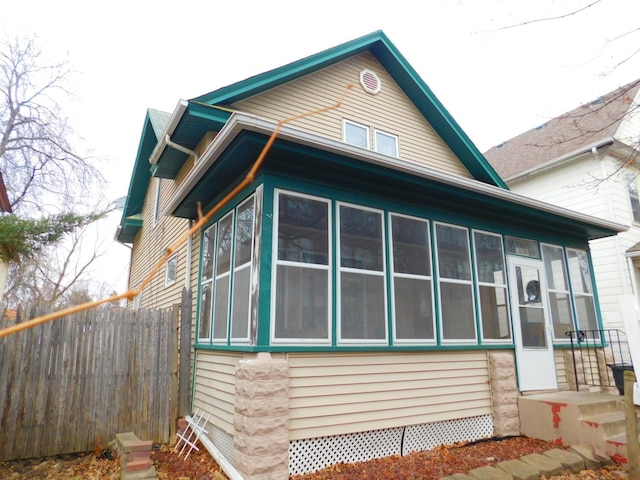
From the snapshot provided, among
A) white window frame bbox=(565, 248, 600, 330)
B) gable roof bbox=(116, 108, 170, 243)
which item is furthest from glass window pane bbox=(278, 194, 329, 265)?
white window frame bbox=(565, 248, 600, 330)

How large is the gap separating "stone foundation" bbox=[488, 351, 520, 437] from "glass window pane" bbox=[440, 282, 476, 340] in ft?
1.73

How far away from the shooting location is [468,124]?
32.1ft

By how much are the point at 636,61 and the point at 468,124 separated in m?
5.88

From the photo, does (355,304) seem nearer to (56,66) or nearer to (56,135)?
(56,135)

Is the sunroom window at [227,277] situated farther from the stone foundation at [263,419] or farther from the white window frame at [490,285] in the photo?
the white window frame at [490,285]

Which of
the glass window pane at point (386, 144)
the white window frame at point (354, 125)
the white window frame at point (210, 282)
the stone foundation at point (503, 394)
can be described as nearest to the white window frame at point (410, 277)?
the stone foundation at point (503, 394)

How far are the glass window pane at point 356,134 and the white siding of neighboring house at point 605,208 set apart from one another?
5.20 m

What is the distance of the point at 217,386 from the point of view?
5.13 metres

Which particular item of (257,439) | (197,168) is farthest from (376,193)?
(257,439)

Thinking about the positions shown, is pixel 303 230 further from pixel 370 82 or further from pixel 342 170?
pixel 370 82

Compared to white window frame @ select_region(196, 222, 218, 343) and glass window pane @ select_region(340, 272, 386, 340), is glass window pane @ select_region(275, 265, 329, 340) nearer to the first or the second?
glass window pane @ select_region(340, 272, 386, 340)

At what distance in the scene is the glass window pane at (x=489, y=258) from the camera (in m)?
6.38

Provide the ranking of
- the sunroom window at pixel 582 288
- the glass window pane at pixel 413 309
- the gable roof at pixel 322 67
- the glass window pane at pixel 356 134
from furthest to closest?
the glass window pane at pixel 356 134 → the sunroom window at pixel 582 288 → the gable roof at pixel 322 67 → the glass window pane at pixel 413 309

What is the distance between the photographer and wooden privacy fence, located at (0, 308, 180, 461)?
15.9 ft
